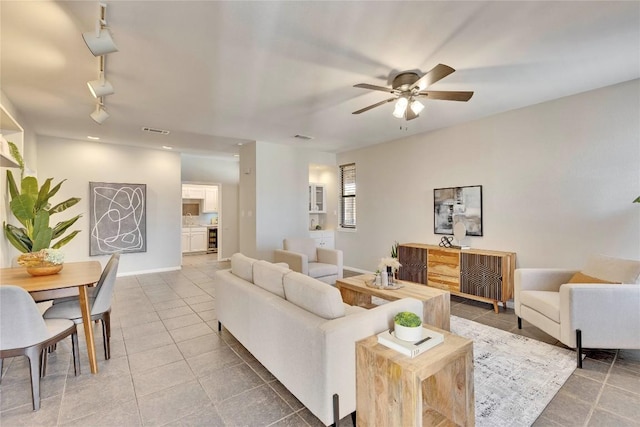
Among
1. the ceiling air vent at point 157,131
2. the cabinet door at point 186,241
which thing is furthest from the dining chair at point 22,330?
the cabinet door at point 186,241

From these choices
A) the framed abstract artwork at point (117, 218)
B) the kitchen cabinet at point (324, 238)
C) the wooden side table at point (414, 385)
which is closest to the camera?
the wooden side table at point (414, 385)

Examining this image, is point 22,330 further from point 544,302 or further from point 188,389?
point 544,302

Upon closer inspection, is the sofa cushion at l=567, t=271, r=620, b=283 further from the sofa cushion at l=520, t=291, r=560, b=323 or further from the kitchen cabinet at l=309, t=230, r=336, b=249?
the kitchen cabinet at l=309, t=230, r=336, b=249

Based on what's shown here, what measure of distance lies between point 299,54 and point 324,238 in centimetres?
472

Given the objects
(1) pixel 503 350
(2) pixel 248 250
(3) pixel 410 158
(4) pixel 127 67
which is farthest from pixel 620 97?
(2) pixel 248 250

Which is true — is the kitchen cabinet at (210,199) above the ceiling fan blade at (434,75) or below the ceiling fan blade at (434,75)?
below

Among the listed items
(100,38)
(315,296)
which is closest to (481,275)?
(315,296)

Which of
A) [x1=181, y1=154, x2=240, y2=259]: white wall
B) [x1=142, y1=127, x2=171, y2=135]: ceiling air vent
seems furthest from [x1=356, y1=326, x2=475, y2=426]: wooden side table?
[x1=181, y1=154, x2=240, y2=259]: white wall

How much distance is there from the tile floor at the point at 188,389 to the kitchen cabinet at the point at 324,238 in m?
3.59

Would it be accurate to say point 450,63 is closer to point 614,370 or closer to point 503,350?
point 503,350

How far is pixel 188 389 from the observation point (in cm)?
215

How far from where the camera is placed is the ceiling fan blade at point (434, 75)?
6.96 feet

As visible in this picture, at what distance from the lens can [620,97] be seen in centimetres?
312

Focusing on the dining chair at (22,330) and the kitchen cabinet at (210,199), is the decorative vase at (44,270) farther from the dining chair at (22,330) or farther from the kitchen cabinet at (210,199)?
the kitchen cabinet at (210,199)
